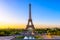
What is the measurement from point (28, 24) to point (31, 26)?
0.35 meters

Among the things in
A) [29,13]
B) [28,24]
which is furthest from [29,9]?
[28,24]

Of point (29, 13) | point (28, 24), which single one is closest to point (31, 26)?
point (28, 24)

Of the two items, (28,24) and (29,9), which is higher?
(29,9)

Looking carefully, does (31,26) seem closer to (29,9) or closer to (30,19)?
(30,19)

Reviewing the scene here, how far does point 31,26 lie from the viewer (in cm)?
1273

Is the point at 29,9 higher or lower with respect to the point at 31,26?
higher

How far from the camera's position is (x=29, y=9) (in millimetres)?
12961

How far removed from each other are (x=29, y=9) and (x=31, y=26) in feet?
5.32

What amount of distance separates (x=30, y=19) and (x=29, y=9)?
3.12 feet

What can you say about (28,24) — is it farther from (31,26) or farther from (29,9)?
(29,9)

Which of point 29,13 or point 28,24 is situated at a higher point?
point 29,13

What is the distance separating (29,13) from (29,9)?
0.39m

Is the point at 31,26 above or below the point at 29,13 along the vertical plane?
below

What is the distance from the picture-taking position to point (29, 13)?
42.2 ft
